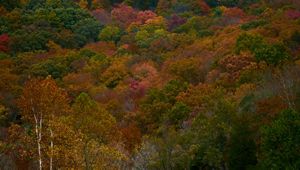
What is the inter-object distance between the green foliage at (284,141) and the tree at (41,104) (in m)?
10.7

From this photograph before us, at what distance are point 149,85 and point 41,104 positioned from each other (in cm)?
3868

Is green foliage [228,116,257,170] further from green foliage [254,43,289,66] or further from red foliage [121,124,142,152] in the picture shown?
green foliage [254,43,289,66]

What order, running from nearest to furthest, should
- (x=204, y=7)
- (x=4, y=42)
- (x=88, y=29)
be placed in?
(x=4, y=42) < (x=88, y=29) < (x=204, y=7)

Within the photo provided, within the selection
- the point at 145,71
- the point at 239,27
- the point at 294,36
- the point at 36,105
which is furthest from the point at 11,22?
the point at 36,105

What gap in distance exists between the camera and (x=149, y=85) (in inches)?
2527

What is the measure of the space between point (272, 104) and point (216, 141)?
536 cm

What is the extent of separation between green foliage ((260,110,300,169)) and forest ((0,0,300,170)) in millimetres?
52

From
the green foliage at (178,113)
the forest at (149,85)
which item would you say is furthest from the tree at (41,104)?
the green foliage at (178,113)

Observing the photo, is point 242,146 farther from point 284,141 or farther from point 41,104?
point 41,104

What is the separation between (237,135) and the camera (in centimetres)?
3591

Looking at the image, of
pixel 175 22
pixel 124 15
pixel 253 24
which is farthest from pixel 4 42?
pixel 253 24

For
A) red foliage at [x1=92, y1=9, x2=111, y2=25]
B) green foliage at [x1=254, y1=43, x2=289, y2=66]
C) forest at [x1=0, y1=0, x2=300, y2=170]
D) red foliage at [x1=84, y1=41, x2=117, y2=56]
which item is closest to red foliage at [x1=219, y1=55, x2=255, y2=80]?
forest at [x1=0, y1=0, x2=300, y2=170]

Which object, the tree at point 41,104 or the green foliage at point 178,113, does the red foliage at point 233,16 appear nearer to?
the green foliage at point 178,113

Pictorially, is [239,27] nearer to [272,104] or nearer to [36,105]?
[272,104]
